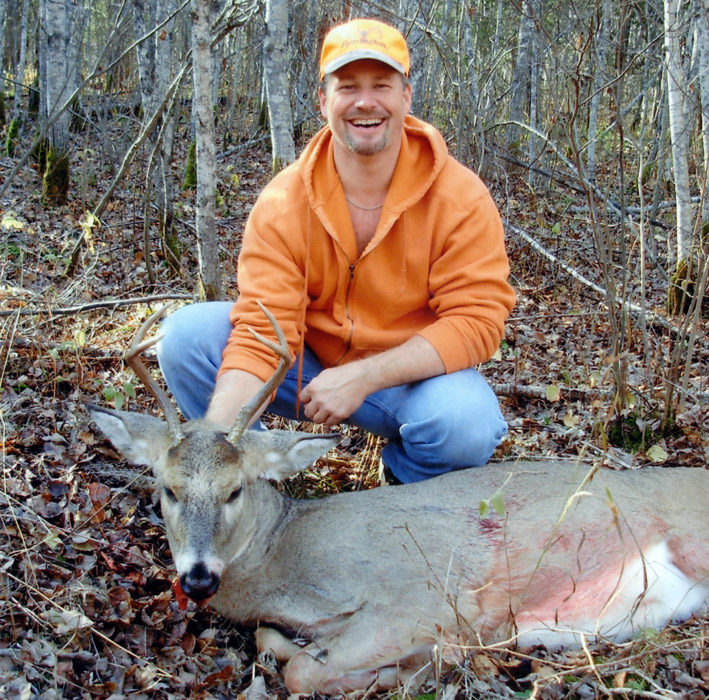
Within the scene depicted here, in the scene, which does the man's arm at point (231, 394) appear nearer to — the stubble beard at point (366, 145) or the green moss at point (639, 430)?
the stubble beard at point (366, 145)

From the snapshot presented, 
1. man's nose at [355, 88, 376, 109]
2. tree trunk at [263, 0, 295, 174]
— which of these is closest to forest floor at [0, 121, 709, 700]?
tree trunk at [263, 0, 295, 174]

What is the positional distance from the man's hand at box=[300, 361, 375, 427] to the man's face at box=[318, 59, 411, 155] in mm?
1100

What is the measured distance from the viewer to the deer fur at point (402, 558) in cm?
311

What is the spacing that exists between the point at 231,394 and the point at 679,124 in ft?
15.5

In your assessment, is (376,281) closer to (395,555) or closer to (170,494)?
(395,555)

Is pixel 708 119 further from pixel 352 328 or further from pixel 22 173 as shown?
pixel 22 173

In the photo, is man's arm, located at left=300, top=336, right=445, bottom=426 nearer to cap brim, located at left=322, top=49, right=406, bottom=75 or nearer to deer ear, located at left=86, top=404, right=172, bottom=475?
deer ear, located at left=86, top=404, right=172, bottom=475

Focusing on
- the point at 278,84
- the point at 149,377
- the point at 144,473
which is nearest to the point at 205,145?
the point at 278,84

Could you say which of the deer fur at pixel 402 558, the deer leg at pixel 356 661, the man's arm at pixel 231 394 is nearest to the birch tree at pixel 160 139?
the man's arm at pixel 231 394

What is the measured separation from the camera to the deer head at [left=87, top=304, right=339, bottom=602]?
9.68 feet

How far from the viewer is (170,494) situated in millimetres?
3146

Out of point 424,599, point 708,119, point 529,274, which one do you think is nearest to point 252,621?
point 424,599

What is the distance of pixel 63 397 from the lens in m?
4.89

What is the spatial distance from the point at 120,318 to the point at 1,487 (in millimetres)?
2336
